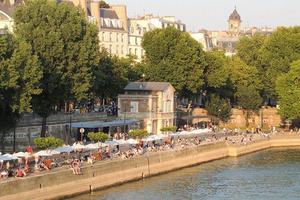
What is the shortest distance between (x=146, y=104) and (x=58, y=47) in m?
24.0

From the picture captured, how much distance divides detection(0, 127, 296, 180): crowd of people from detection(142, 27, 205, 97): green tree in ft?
40.4

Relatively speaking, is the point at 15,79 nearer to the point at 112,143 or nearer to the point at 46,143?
the point at 46,143

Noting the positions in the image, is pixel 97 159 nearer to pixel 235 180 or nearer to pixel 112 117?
pixel 235 180

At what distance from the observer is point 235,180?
66875 mm

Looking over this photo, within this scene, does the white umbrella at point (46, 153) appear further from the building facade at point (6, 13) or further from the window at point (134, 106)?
the building facade at point (6, 13)

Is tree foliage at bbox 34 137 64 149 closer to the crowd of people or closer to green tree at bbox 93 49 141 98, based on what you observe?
the crowd of people

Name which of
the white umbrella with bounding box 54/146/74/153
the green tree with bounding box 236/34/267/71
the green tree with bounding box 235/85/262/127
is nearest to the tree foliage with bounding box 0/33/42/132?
the white umbrella with bounding box 54/146/74/153

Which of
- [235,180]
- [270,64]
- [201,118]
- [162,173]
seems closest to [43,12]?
[162,173]

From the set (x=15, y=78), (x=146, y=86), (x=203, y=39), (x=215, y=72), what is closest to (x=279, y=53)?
(x=215, y=72)

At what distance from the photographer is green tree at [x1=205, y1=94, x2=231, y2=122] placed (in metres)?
114

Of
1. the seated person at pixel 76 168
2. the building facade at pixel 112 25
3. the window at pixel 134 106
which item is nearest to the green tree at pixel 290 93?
the window at pixel 134 106

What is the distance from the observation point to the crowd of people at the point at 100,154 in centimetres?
5272

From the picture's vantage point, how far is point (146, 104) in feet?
309

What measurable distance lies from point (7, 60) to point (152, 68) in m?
49.8
